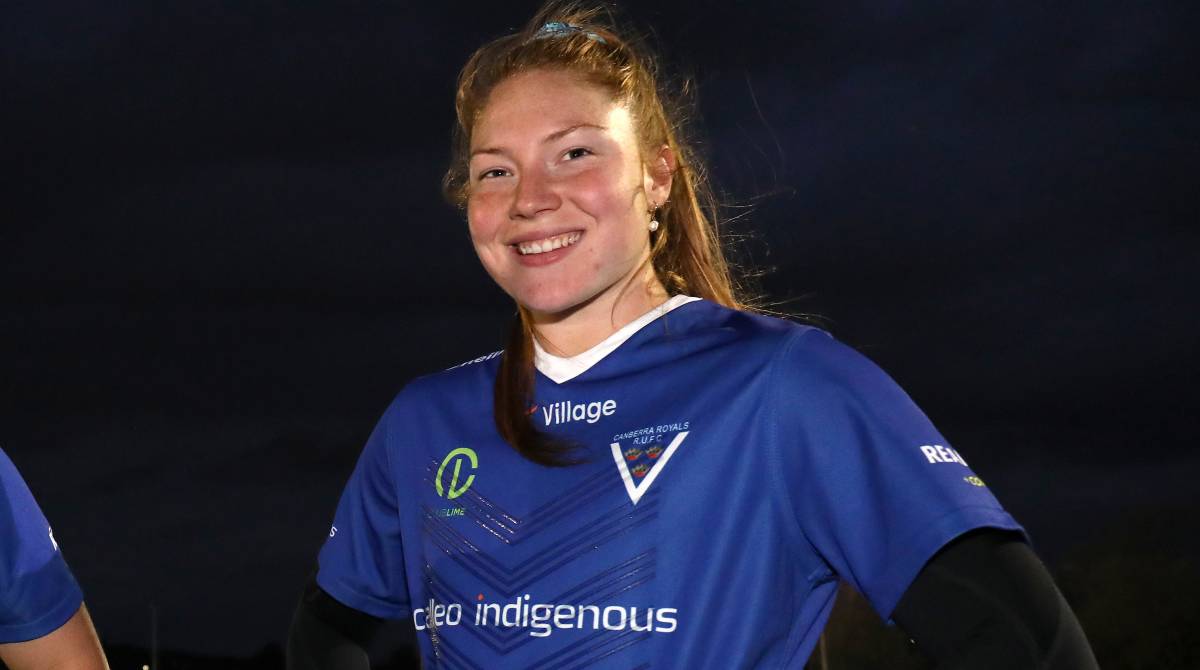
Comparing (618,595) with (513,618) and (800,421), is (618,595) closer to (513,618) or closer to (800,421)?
(513,618)

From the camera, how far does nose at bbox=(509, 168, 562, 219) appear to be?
350 centimetres

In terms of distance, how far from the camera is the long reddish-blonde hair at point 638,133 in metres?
3.68

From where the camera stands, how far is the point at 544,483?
3.54m

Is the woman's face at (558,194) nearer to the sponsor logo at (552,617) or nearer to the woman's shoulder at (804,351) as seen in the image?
the woman's shoulder at (804,351)

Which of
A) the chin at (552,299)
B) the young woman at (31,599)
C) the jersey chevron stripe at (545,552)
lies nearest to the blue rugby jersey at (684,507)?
the jersey chevron stripe at (545,552)

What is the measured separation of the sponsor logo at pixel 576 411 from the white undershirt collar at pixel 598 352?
76mm

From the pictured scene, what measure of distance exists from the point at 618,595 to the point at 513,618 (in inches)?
10.9

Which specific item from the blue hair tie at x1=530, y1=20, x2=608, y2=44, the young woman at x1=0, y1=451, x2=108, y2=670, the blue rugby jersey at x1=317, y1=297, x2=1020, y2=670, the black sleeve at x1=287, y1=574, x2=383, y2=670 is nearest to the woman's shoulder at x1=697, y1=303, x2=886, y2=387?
the blue rugby jersey at x1=317, y1=297, x2=1020, y2=670

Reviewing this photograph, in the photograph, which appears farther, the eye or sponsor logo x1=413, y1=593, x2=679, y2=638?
the eye

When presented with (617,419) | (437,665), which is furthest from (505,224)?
(437,665)

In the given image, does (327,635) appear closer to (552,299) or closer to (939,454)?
(552,299)

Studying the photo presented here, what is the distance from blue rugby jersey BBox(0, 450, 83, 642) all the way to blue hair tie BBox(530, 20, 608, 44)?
72.4 inches

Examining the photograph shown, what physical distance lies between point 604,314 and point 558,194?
1.14 ft

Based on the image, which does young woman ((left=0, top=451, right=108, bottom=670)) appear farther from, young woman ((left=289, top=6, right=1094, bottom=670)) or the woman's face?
the woman's face
